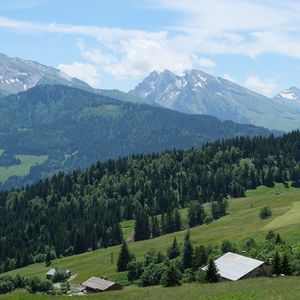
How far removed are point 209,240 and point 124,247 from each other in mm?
25758

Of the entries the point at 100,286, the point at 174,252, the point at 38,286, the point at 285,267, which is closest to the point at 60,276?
the point at 38,286

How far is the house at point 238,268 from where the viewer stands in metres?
93.9

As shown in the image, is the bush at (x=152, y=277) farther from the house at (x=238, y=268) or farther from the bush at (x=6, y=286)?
the bush at (x=6, y=286)

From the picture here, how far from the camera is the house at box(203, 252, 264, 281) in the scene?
93.9 metres

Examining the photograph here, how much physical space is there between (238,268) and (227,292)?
2635 centimetres

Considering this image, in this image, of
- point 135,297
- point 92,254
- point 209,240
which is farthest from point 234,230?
point 135,297

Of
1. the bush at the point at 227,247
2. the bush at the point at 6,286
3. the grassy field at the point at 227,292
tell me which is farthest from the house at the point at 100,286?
the bush at the point at 6,286

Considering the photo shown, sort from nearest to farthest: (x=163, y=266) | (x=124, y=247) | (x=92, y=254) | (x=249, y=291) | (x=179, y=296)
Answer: (x=249, y=291), (x=179, y=296), (x=163, y=266), (x=124, y=247), (x=92, y=254)

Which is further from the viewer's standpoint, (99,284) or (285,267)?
(99,284)

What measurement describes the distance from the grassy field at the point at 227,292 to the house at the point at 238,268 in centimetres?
854

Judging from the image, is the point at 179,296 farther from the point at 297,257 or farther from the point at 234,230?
the point at 234,230

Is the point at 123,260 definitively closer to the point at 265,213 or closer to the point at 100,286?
the point at 100,286

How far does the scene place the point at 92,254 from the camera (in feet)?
635

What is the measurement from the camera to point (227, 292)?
72.4 metres
